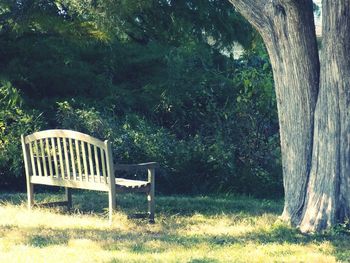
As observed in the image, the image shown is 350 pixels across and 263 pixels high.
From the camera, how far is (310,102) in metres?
8.58

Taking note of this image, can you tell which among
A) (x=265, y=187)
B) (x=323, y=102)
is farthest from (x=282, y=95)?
(x=265, y=187)

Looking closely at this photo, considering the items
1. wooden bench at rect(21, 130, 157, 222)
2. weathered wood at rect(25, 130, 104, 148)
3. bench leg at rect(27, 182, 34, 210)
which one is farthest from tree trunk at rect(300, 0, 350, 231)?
bench leg at rect(27, 182, 34, 210)

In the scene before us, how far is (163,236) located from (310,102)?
2258 mm

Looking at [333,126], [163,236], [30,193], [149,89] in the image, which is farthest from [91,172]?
[149,89]

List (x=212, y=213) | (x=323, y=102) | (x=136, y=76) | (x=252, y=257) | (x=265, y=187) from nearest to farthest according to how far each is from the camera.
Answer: (x=252, y=257), (x=323, y=102), (x=212, y=213), (x=265, y=187), (x=136, y=76)

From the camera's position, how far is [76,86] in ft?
45.5

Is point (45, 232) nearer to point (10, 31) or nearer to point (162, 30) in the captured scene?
point (10, 31)

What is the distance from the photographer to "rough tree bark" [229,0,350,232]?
816 centimetres

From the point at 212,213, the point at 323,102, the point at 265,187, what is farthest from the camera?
the point at 265,187

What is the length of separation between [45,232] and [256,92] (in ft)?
21.2

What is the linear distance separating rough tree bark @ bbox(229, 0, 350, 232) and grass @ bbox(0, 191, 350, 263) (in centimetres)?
38

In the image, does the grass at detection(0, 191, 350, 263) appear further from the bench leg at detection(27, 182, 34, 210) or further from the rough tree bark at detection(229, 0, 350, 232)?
the rough tree bark at detection(229, 0, 350, 232)

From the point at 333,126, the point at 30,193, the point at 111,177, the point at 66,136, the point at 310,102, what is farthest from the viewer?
the point at 30,193

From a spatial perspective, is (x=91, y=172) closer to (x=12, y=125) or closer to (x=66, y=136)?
(x=66, y=136)
